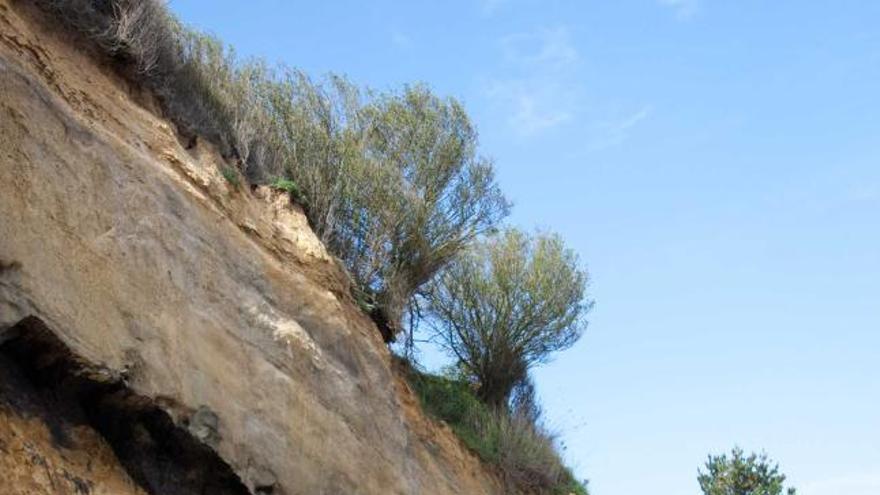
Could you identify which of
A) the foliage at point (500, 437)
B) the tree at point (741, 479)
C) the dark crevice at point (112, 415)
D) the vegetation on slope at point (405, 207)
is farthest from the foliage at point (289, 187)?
the tree at point (741, 479)

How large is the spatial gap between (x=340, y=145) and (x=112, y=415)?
8090mm

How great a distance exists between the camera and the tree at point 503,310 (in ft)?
63.3

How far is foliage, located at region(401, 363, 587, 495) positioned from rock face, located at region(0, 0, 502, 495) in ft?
10.3

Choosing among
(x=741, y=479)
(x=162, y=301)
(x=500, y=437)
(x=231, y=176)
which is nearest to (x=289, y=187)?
(x=231, y=176)

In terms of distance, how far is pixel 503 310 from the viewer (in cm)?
1961

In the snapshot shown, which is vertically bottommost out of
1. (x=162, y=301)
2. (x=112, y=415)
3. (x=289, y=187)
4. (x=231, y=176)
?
(x=112, y=415)

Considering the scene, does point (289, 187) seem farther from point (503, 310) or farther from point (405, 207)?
point (503, 310)

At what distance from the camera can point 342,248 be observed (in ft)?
49.7

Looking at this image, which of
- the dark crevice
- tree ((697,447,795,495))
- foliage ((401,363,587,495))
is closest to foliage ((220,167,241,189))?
the dark crevice

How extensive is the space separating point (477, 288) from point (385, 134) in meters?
3.95

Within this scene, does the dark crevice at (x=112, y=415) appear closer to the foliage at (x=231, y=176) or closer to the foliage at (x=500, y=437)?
the foliage at (x=231, y=176)

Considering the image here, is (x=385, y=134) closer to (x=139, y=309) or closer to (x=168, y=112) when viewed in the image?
(x=168, y=112)

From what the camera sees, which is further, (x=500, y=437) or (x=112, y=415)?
(x=500, y=437)

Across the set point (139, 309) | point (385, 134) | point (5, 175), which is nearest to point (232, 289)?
point (139, 309)
